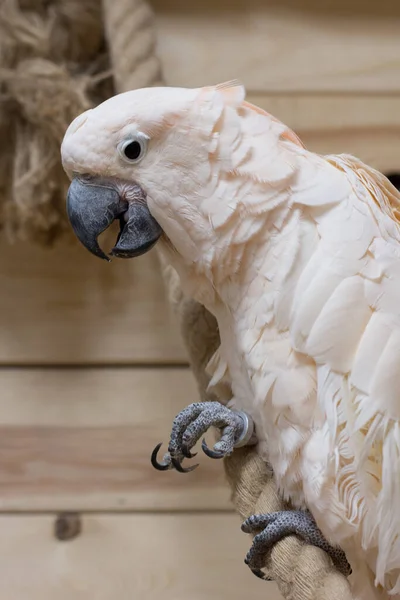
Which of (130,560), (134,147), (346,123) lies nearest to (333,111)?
(346,123)

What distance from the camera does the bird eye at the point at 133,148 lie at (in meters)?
0.69

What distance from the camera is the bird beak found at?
2.33ft

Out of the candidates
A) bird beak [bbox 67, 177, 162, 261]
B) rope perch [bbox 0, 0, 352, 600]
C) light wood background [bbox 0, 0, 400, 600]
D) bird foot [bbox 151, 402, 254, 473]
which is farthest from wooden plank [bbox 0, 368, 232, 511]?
bird beak [bbox 67, 177, 162, 261]

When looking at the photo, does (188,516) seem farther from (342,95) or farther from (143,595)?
(342,95)

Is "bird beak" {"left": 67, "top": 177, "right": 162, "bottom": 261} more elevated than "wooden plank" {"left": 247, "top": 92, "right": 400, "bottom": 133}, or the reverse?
"wooden plank" {"left": 247, "top": 92, "right": 400, "bottom": 133}

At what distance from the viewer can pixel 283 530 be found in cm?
70

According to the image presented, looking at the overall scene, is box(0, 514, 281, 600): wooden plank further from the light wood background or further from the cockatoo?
the cockatoo

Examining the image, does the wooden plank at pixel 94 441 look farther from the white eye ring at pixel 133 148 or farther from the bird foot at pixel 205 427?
the white eye ring at pixel 133 148

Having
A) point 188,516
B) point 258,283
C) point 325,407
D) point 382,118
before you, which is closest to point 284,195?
point 258,283

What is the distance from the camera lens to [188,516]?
1173mm

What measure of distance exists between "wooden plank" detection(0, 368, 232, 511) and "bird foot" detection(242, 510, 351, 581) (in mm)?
448

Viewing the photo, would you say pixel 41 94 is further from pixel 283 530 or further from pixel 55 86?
pixel 283 530

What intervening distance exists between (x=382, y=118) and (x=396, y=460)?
2.43 feet

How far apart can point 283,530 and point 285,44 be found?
0.87 metres
